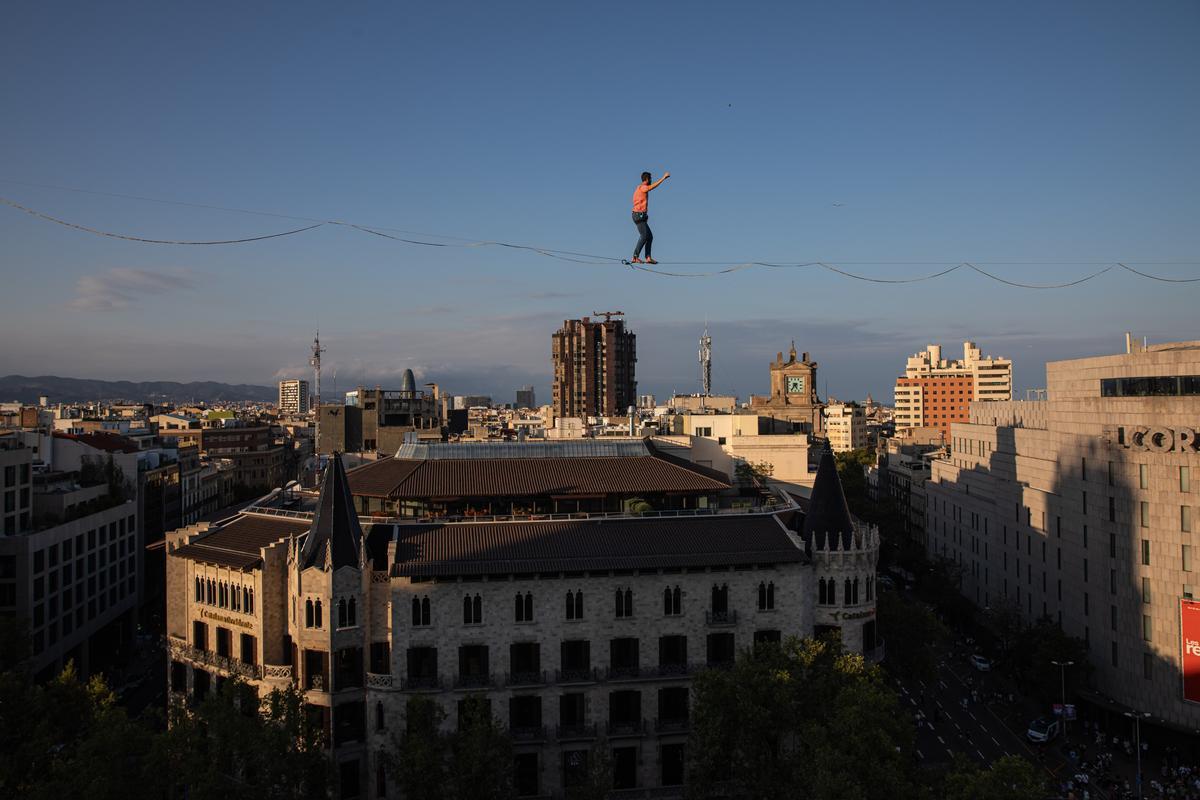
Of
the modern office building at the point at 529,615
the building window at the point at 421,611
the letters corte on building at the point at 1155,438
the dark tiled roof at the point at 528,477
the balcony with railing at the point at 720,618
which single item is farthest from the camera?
the dark tiled roof at the point at 528,477

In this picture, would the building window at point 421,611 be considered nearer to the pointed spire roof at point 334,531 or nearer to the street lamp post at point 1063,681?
the pointed spire roof at point 334,531

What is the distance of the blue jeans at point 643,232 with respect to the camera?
34500mm

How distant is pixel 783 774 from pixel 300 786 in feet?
81.1

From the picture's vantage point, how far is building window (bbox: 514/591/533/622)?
178 ft

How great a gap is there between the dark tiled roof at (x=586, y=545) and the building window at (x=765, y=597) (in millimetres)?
1837

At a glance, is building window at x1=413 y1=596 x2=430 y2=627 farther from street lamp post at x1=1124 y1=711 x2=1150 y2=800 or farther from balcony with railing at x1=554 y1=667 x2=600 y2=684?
street lamp post at x1=1124 y1=711 x2=1150 y2=800

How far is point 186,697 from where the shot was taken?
198 feet

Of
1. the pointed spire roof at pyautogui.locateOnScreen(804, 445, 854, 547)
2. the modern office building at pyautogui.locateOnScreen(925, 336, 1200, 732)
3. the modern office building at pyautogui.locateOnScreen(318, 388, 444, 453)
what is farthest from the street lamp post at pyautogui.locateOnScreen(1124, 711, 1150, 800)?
the modern office building at pyautogui.locateOnScreen(318, 388, 444, 453)

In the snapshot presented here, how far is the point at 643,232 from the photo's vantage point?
114 feet

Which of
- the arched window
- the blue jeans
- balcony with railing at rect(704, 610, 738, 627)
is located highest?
the blue jeans

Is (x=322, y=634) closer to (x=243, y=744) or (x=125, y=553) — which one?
(x=243, y=744)

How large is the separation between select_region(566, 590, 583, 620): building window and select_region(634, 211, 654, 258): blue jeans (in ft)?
88.3

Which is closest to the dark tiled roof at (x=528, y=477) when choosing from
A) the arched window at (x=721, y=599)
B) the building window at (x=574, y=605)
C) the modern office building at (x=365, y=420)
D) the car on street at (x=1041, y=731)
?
the arched window at (x=721, y=599)

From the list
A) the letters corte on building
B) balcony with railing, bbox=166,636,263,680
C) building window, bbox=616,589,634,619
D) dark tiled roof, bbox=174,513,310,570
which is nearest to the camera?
building window, bbox=616,589,634,619
